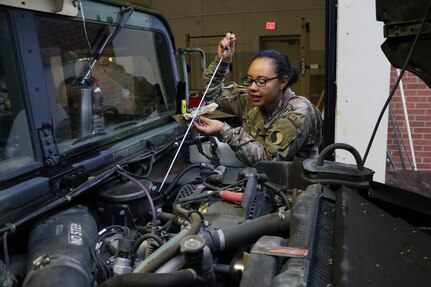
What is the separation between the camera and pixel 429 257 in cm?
120

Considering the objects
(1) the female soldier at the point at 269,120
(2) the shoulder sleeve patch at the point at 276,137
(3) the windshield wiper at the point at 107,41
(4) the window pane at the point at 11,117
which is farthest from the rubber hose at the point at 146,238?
(2) the shoulder sleeve patch at the point at 276,137

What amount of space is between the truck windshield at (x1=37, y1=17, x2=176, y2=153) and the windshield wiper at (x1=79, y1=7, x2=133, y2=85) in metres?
0.02

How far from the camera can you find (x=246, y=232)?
56.0 inches

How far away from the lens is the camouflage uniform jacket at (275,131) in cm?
246

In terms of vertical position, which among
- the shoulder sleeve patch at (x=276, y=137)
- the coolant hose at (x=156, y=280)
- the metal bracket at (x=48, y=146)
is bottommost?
the coolant hose at (x=156, y=280)

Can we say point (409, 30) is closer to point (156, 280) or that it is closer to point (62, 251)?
point (156, 280)

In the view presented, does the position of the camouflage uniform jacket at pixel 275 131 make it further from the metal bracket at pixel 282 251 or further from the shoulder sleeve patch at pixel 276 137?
the metal bracket at pixel 282 251

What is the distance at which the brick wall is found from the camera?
455 cm

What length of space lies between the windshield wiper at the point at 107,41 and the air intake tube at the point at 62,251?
69 centimetres

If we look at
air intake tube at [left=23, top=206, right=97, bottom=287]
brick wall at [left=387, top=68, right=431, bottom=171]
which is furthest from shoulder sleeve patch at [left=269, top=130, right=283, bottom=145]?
brick wall at [left=387, top=68, right=431, bottom=171]

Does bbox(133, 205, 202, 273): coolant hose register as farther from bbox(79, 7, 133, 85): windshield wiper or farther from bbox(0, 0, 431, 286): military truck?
bbox(79, 7, 133, 85): windshield wiper

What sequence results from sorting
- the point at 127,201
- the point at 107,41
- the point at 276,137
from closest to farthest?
1. the point at 127,201
2. the point at 107,41
3. the point at 276,137

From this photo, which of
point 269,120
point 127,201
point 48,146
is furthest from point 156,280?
point 269,120

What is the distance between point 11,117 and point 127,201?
1.81ft
